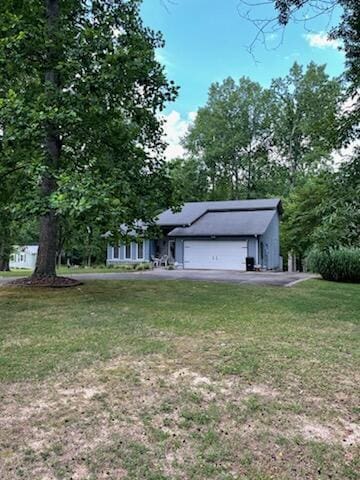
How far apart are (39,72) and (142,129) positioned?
339cm

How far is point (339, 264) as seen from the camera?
1518 centimetres

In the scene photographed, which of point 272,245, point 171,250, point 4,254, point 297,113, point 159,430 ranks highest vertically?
point 297,113

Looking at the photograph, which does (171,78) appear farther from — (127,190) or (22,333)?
(22,333)

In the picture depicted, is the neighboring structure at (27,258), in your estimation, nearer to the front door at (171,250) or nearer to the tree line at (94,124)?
the front door at (171,250)

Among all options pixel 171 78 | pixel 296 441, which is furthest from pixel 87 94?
pixel 296 441

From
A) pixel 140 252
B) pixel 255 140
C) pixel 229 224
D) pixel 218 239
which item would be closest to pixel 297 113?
pixel 255 140

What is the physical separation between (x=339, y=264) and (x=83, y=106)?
11376mm

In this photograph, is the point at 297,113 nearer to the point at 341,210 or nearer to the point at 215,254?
the point at 215,254

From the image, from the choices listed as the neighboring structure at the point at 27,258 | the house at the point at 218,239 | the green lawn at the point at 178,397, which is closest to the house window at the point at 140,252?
the house at the point at 218,239

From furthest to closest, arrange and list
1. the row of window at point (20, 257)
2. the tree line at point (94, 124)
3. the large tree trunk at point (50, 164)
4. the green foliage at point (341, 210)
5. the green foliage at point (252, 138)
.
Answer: the row of window at point (20, 257), the green foliage at point (252, 138), the large tree trunk at point (50, 164), the tree line at point (94, 124), the green foliage at point (341, 210)

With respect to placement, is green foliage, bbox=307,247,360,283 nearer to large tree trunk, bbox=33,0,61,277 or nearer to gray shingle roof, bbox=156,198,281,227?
gray shingle roof, bbox=156,198,281,227

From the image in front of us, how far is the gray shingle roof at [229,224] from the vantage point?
2194 cm

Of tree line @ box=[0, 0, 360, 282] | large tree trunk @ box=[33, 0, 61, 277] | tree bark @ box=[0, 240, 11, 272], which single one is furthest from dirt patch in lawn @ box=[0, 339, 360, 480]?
tree bark @ box=[0, 240, 11, 272]

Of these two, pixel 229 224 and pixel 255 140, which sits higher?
pixel 255 140
